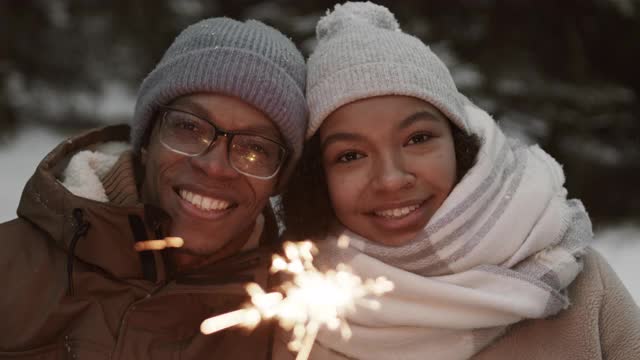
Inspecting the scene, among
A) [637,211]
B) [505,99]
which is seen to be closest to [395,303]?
[505,99]

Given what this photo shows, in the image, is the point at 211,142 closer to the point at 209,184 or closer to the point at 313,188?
the point at 209,184

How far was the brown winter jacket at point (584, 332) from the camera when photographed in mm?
1880

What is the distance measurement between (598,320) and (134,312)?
1.36 metres

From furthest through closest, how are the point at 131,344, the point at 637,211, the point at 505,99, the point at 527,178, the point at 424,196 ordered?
the point at 637,211 → the point at 505,99 → the point at 527,178 → the point at 424,196 → the point at 131,344

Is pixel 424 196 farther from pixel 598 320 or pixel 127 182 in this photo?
pixel 127 182

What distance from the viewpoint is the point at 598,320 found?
192cm

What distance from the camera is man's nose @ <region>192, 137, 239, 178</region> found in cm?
183

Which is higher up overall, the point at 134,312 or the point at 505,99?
the point at 134,312

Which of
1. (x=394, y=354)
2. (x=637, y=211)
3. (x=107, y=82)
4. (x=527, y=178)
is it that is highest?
(x=527, y=178)

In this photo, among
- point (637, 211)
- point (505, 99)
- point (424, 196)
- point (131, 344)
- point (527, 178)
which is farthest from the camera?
point (637, 211)

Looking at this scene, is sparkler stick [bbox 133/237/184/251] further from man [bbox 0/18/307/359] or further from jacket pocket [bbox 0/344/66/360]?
jacket pocket [bbox 0/344/66/360]

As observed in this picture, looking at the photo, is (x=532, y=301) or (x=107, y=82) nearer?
(x=532, y=301)

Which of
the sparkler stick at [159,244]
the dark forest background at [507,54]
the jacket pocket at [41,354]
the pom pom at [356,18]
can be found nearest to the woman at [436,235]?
the pom pom at [356,18]

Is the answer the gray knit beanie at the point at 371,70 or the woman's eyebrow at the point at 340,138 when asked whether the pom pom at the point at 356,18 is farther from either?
the woman's eyebrow at the point at 340,138
